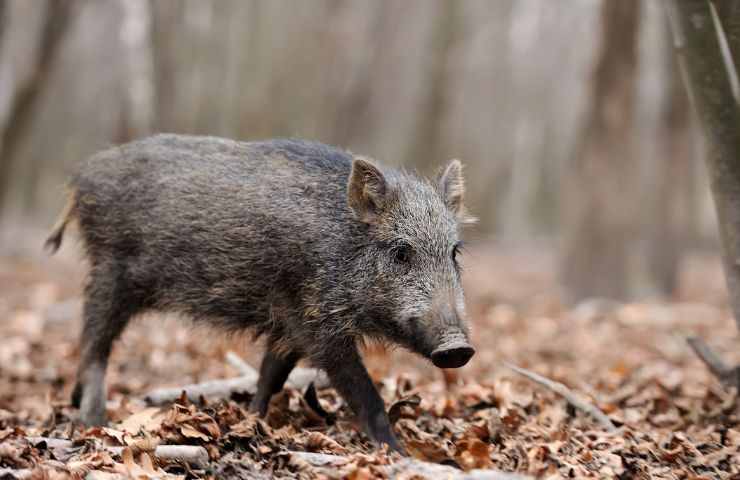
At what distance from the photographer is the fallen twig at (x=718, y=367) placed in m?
5.80

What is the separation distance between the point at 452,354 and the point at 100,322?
8.77 feet

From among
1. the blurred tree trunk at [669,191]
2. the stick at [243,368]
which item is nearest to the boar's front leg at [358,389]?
the stick at [243,368]

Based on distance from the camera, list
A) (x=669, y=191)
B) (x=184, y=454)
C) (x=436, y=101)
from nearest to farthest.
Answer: (x=184, y=454), (x=669, y=191), (x=436, y=101)

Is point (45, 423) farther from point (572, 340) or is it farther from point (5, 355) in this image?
point (572, 340)

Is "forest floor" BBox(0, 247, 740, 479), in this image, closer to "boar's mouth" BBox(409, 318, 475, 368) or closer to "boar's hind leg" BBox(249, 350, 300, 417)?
"boar's hind leg" BBox(249, 350, 300, 417)

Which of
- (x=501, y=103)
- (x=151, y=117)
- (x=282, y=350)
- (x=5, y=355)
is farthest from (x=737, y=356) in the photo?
(x=501, y=103)

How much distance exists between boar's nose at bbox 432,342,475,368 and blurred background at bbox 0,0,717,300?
10.0ft

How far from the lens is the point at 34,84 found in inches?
533

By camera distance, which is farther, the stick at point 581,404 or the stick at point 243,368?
the stick at point 243,368

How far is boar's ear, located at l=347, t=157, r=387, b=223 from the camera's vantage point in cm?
506

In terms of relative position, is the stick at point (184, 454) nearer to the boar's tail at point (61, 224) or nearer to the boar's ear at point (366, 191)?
the boar's ear at point (366, 191)

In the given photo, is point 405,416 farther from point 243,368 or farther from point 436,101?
point 436,101

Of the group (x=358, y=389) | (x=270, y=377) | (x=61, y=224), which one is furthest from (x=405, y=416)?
(x=61, y=224)

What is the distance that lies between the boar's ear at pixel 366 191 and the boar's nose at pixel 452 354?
1023mm
